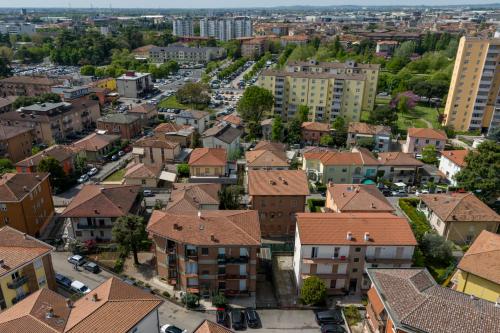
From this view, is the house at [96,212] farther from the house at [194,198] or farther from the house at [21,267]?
the house at [21,267]

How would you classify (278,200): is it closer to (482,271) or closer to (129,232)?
(129,232)

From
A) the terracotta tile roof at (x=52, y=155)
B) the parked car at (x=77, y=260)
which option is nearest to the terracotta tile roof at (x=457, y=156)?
the parked car at (x=77, y=260)

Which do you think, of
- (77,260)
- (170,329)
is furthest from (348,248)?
(77,260)

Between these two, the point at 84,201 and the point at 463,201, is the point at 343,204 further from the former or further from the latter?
the point at 84,201

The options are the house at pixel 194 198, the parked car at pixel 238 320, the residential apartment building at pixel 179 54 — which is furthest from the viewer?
the residential apartment building at pixel 179 54

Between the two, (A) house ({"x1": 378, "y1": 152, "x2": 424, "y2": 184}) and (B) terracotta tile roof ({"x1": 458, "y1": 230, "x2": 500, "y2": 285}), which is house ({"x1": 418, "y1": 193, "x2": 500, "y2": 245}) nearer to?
(B) terracotta tile roof ({"x1": 458, "y1": 230, "x2": 500, "y2": 285})

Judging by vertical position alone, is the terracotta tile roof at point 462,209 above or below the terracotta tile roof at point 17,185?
below

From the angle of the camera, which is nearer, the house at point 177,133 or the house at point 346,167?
the house at point 346,167

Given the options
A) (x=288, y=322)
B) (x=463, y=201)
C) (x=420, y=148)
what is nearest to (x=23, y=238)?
(x=288, y=322)
